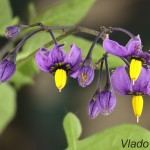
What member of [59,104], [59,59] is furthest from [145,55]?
[59,104]

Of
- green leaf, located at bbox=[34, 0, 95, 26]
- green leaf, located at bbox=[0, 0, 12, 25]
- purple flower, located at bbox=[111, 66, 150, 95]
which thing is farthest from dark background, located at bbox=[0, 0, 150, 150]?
purple flower, located at bbox=[111, 66, 150, 95]

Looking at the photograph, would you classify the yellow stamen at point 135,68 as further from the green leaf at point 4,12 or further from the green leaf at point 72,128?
the green leaf at point 4,12

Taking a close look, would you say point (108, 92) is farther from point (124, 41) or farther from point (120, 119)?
point (120, 119)

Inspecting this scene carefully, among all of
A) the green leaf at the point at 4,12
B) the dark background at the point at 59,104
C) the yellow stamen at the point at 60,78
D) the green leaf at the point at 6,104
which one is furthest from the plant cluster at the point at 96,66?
the dark background at the point at 59,104

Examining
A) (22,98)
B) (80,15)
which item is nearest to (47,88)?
(22,98)

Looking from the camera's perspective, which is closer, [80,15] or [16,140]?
[80,15]

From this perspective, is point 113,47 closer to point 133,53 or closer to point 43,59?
point 133,53

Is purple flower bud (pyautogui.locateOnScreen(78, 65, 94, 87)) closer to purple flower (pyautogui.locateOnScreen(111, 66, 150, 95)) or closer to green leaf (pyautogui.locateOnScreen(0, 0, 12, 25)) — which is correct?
purple flower (pyautogui.locateOnScreen(111, 66, 150, 95))
